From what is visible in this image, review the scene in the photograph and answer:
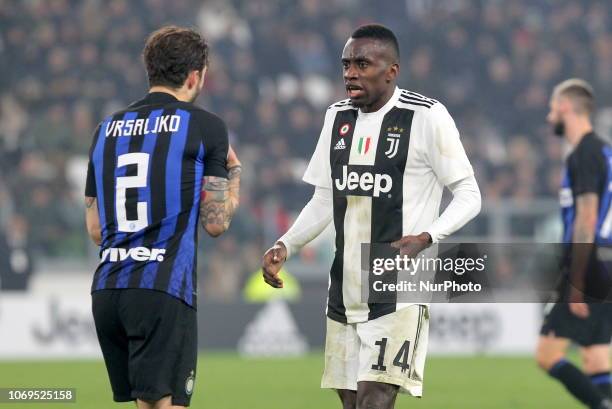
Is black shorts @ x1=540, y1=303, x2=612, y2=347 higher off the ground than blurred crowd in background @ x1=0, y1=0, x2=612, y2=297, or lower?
lower

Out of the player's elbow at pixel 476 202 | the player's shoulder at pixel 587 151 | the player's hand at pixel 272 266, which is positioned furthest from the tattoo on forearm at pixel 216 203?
the player's shoulder at pixel 587 151

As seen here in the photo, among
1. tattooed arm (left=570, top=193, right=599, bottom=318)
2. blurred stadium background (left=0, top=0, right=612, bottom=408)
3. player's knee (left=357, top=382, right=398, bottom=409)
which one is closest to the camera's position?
player's knee (left=357, top=382, right=398, bottom=409)

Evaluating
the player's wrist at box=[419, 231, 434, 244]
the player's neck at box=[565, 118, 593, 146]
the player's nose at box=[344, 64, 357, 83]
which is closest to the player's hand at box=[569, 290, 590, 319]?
the player's neck at box=[565, 118, 593, 146]

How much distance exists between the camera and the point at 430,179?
18.5 feet

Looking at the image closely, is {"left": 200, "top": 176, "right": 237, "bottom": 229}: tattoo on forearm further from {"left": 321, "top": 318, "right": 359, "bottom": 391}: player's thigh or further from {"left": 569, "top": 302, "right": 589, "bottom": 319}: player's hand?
{"left": 569, "top": 302, "right": 589, "bottom": 319}: player's hand

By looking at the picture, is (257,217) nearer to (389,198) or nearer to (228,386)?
(228,386)

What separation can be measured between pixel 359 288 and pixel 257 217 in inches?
473

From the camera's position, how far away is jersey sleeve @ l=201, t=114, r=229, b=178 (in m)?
5.04

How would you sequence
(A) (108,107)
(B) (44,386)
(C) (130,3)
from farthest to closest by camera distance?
(C) (130,3)
(A) (108,107)
(B) (44,386)

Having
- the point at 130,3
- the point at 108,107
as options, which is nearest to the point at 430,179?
the point at 108,107

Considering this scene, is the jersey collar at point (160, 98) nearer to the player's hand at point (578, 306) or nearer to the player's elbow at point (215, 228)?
the player's elbow at point (215, 228)

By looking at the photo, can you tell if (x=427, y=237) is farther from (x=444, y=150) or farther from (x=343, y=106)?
(x=343, y=106)

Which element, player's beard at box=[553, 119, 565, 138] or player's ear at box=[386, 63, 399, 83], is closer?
player's ear at box=[386, 63, 399, 83]

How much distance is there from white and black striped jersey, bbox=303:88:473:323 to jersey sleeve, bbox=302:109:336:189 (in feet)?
0.27
